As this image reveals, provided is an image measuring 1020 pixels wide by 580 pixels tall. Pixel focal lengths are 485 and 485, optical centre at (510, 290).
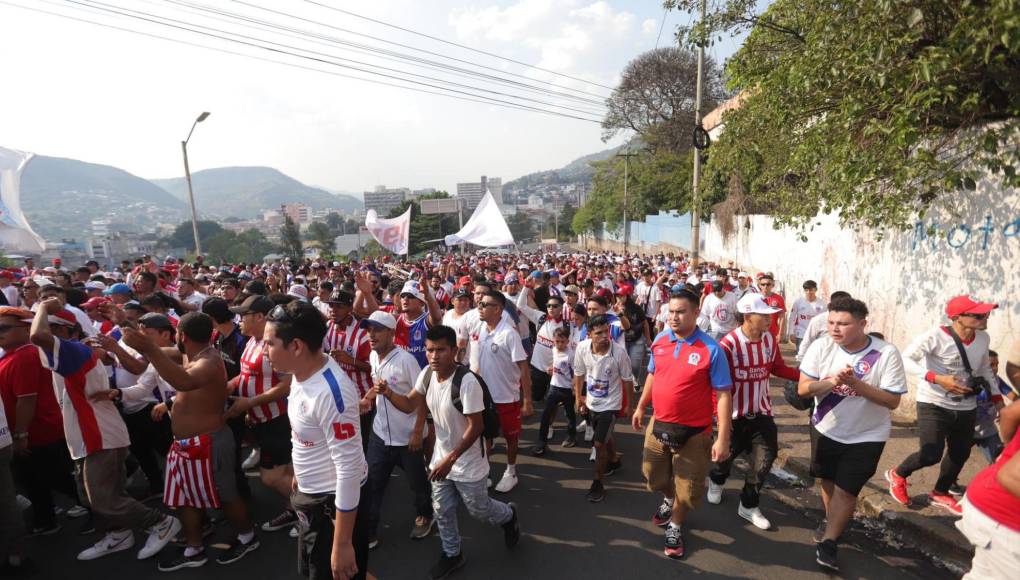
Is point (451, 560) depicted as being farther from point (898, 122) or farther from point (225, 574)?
point (898, 122)

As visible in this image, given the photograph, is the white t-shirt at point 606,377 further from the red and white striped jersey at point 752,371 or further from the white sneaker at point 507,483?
the white sneaker at point 507,483

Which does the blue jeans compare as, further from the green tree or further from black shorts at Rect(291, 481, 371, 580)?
the green tree

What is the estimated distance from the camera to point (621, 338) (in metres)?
4.88

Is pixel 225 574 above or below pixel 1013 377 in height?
below

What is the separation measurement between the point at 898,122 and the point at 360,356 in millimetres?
5341

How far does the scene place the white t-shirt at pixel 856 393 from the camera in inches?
127

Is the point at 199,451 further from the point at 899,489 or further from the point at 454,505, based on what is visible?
the point at 899,489

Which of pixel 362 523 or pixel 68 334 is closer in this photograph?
pixel 362 523

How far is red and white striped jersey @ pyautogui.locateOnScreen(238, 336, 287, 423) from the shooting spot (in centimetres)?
376

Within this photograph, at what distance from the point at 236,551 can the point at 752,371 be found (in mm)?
4337

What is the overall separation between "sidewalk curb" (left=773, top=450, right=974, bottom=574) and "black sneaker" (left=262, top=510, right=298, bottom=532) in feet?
16.0

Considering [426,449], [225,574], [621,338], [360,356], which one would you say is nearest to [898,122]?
[621,338]

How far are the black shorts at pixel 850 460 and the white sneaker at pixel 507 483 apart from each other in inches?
104

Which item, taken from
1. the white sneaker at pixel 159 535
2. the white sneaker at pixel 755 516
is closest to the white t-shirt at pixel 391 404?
the white sneaker at pixel 159 535
